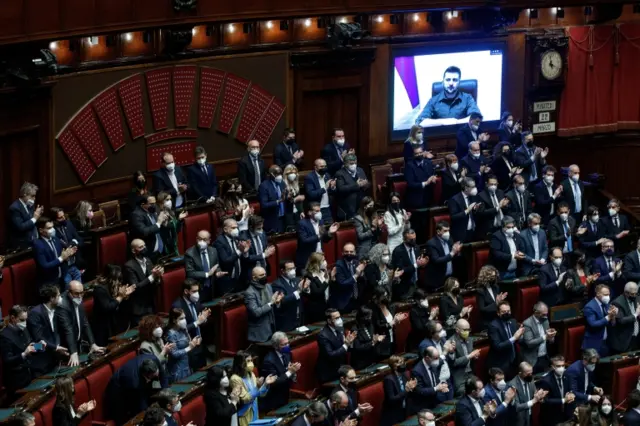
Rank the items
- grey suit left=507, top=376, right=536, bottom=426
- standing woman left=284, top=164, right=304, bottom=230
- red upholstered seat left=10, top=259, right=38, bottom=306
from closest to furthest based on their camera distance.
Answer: red upholstered seat left=10, top=259, right=38, bottom=306
grey suit left=507, top=376, right=536, bottom=426
standing woman left=284, top=164, right=304, bottom=230

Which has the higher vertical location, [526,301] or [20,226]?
[20,226]

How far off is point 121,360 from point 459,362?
2.33m

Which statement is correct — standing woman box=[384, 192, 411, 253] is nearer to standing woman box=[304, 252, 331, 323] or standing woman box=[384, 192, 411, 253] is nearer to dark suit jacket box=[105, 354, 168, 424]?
standing woman box=[304, 252, 331, 323]

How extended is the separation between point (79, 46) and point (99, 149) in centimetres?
78

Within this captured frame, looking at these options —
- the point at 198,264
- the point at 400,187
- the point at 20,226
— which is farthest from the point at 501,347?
the point at 20,226

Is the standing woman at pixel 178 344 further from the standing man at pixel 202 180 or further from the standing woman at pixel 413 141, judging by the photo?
the standing woman at pixel 413 141

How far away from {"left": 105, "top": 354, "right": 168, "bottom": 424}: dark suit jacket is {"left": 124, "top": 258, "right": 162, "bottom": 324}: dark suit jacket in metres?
1.03

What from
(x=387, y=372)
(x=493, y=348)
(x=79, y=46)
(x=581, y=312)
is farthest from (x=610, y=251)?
(x=79, y=46)

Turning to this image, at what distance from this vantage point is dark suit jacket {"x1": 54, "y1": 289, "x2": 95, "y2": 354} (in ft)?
28.1

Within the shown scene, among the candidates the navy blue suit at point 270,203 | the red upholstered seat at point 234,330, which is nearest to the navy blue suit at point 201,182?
the navy blue suit at point 270,203

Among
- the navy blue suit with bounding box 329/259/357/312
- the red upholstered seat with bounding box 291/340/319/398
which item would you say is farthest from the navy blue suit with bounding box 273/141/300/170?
the red upholstered seat with bounding box 291/340/319/398

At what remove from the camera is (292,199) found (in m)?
10.8

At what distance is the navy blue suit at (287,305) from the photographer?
9656 millimetres

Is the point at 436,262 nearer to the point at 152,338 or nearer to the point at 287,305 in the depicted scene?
the point at 287,305
